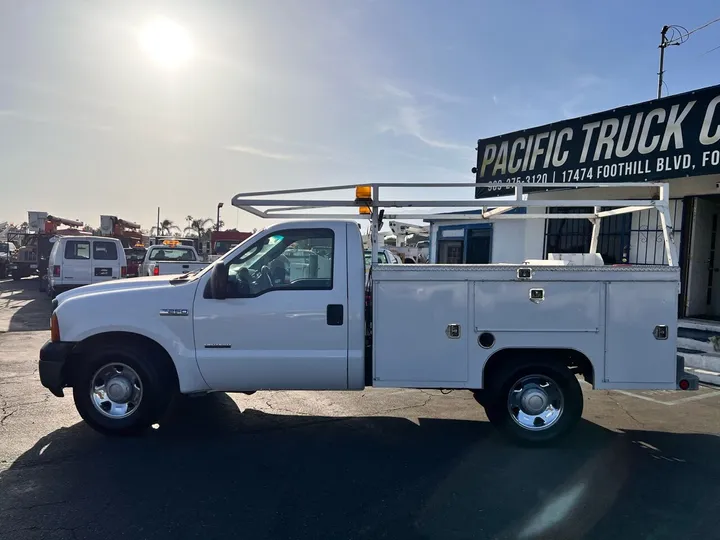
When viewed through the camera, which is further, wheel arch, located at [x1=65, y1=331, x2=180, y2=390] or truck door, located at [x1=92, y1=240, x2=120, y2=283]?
truck door, located at [x1=92, y1=240, x2=120, y2=283]

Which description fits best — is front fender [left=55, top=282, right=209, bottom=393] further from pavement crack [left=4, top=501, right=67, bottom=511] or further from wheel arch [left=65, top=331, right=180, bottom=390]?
pavement crack [left=4, top=501, right=67, bottom=511]

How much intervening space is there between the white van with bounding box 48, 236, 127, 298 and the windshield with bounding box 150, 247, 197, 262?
1.07 m

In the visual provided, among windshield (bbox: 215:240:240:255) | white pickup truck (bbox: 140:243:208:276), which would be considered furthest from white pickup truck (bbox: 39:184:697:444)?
windshield (bbox: 215:240:240:255)

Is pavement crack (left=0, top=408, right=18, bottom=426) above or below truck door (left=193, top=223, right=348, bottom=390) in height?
below

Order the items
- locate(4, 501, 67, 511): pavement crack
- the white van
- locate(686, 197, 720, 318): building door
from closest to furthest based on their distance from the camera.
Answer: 1. locate(4, 501, 67, 511): pavement crack
2. locate(686, 197, 720, 318): building door
3. the white van

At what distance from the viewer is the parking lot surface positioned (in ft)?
11.3

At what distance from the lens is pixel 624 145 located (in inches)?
380

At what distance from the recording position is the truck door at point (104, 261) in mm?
15016

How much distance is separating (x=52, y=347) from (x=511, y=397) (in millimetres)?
4285

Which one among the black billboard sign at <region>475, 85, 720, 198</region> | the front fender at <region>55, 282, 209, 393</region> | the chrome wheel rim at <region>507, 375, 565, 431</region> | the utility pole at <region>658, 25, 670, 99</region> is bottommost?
the chrome wheel rim at <region>507, 375, 565, 431</region>

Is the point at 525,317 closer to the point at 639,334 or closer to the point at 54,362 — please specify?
the point at 639,334

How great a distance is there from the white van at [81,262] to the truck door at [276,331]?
11754 millimetres

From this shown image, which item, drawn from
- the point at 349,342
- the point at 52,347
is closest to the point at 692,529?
the point at 349,342

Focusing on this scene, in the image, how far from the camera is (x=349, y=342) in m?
4.79
